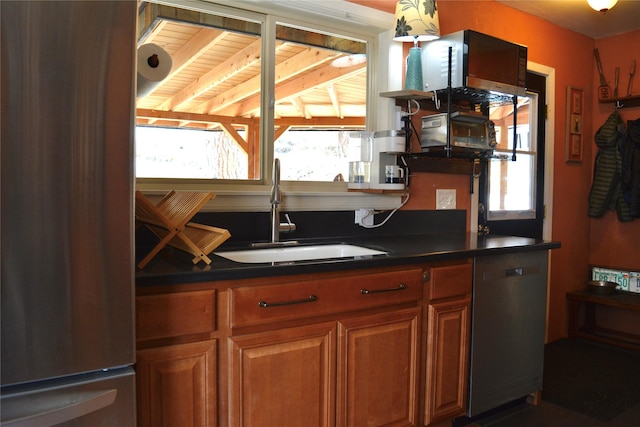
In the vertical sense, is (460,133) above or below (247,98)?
below

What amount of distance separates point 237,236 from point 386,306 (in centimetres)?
72

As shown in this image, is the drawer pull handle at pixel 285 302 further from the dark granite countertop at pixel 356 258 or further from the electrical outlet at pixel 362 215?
the electrical outlet at pixel 362 215

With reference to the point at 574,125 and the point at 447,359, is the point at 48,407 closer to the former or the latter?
the point at 447,359

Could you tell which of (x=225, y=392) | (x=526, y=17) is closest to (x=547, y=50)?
(x=526, y=17)

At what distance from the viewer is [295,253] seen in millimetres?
2297

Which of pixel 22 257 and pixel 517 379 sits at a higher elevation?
pixel 22 257

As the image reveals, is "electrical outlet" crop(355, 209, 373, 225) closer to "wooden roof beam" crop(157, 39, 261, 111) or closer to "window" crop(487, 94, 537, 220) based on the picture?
"wooden roof beam" crop(157, 39, 261, 111)

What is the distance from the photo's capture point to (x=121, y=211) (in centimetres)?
122

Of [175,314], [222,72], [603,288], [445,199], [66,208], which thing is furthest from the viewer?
[603,288]

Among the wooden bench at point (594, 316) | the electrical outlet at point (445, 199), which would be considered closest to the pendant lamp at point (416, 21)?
the electrical outlet at point (445, 199)

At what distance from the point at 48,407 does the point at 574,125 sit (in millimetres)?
3797

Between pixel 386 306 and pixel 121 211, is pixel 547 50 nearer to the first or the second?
pixel 386 306

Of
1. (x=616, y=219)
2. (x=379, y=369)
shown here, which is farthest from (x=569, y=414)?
(x=616, y=219)

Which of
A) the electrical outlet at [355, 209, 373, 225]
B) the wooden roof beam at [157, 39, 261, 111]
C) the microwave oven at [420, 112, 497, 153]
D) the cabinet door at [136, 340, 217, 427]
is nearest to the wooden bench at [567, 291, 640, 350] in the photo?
the microwave oven at [420, 112, 497, 153]
